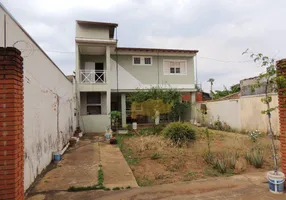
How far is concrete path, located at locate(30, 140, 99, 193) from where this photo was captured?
4.33 meters

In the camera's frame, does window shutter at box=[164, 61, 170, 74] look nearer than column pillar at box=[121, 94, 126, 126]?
No

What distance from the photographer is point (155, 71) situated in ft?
54.7

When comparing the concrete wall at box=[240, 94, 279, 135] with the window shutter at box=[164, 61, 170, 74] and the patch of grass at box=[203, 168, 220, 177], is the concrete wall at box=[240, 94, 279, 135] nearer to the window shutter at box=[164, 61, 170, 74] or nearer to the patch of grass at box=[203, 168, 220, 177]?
the window shutter at box=[164, 61, 170, 74]

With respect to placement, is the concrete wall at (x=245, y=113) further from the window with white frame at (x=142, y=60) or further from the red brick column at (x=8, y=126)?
the red brick column at (x=8, y=126)

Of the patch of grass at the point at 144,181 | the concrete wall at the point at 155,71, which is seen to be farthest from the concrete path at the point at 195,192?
the concrete wall at the point at 155,71

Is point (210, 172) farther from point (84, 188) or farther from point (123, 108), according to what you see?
point (123, 108)

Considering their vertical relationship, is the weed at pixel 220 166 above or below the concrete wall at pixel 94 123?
below

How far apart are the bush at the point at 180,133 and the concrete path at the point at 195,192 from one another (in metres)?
4.06

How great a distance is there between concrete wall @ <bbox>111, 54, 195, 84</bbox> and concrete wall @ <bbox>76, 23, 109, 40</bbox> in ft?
7.01

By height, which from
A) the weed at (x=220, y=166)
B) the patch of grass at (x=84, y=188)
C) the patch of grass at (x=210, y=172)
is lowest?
the patch of grass at (x=210, y=172)

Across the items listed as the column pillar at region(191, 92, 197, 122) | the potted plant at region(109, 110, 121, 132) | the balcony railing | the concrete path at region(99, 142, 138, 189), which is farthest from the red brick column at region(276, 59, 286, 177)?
the column pillar at region(191, 92, 197, 122)

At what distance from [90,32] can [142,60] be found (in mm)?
4549

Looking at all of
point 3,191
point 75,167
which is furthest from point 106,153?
point 3,191

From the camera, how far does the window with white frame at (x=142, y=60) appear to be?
1641cm
